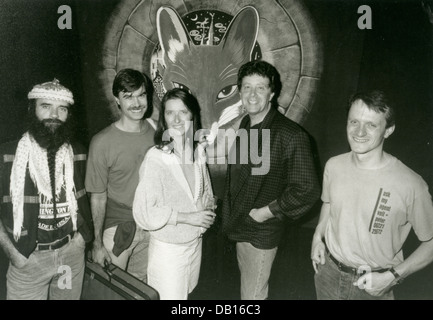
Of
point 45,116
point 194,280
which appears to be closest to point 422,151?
point 194,280

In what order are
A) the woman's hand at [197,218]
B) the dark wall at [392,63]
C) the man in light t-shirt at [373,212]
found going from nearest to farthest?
the man in light t-shirt at [373,212] → the woman's hand at [197,218] → the dark wall at [392,63]

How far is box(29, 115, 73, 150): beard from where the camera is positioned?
59.2 inches

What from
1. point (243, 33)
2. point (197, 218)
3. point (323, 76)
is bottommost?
point (197, 218)

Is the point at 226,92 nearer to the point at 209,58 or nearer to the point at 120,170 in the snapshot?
the point at 209,58

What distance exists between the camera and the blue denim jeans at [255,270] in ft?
5.37

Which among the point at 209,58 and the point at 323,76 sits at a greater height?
→ the point at 209,58

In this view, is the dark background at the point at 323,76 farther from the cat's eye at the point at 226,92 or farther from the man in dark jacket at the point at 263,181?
the cat's eye at the point at 226,92

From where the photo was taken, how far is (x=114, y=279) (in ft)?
5.30

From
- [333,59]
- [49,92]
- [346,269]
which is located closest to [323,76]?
[333,59]

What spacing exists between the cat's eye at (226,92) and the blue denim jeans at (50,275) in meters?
1.08

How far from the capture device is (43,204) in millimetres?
1500

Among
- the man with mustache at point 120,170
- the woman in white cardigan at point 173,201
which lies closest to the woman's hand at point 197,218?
the woman in white cardigan at point 173,201

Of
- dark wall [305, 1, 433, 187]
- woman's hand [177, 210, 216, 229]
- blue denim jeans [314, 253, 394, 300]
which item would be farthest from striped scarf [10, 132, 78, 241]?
dark wall [305, 1, 433, 187]

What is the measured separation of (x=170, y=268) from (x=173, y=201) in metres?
0.31
